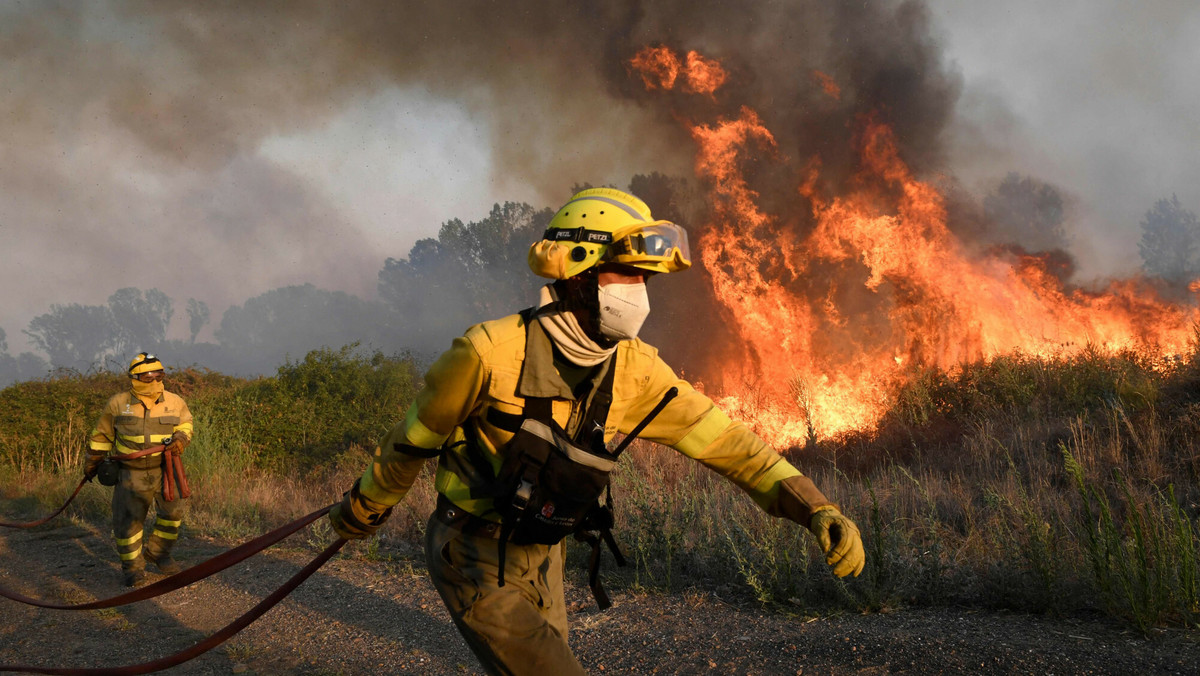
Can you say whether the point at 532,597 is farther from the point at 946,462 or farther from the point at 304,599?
the point at 946,462

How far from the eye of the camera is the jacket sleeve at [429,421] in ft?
6.76

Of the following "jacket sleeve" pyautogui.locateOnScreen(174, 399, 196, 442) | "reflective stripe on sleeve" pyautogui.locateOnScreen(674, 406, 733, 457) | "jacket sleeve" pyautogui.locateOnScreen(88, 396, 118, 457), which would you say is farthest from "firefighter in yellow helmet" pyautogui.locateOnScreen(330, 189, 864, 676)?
"jacket sleeve" pyautogui.locateOnScreen(88, 396, 118, 457)

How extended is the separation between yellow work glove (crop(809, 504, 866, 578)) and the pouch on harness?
69 cm

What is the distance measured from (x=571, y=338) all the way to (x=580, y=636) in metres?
2.86

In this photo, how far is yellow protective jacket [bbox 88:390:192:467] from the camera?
6.73 metres

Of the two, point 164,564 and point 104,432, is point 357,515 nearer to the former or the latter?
point 164,564

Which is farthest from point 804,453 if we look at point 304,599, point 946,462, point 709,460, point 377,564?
point 709,460

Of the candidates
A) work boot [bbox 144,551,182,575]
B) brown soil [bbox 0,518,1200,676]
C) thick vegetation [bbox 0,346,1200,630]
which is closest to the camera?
brown soil [bbox 0,518,1200,676]

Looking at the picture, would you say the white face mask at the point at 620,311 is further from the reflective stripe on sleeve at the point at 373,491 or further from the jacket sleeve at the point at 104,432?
the jacket sleeve at the point at 104,432

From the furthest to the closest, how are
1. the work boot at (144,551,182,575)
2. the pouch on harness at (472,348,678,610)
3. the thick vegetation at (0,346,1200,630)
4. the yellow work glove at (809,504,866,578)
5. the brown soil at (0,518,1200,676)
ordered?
the work boot at (144,551,182,575) < the thick vegetation at (0,346,1200,630) < the brown soil at (0,518,1200,676) < the yellow work glove at (809,504,866,578) < the pouch on harness at (472,348,678,610)

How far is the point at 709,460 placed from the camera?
2447 mm

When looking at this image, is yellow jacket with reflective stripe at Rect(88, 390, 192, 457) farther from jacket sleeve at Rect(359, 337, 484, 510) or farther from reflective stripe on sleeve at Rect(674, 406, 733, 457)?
reflective stripe on sleeve at Rect(674, 406, 733, 457)

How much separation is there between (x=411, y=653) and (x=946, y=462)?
20.3 ft

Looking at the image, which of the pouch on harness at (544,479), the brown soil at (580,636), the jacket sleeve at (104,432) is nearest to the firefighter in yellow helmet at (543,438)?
the pouch on harness at (544,479)
